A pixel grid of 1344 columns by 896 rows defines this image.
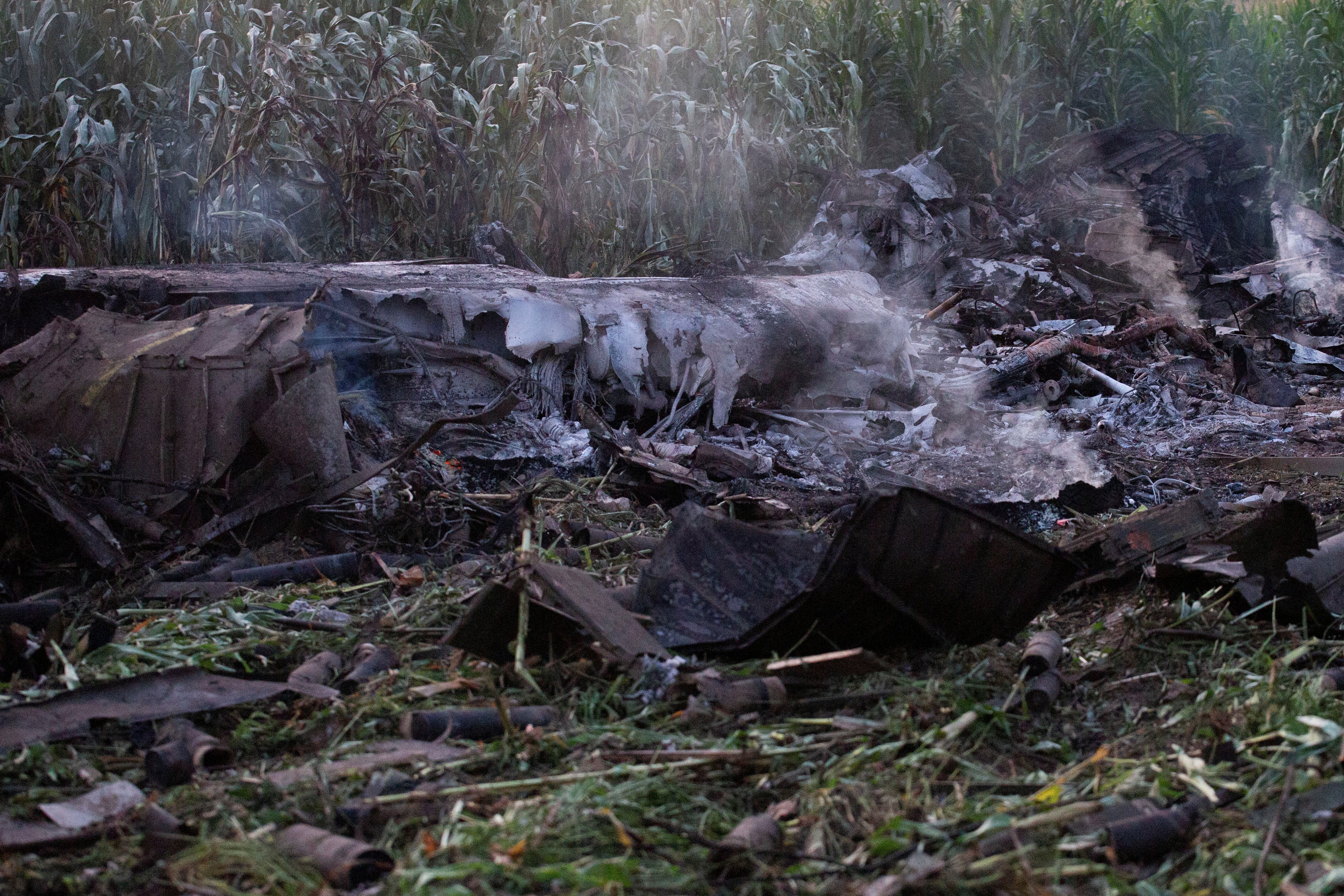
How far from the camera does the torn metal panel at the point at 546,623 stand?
3037 millimetres

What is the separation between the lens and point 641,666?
2971 mm

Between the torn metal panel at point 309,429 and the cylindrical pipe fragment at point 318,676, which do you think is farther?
the torn metal panel at point 309,429

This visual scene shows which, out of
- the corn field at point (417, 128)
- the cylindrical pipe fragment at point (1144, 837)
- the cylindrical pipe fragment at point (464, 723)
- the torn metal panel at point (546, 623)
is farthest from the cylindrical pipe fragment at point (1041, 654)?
the corn field at point (417, 128)

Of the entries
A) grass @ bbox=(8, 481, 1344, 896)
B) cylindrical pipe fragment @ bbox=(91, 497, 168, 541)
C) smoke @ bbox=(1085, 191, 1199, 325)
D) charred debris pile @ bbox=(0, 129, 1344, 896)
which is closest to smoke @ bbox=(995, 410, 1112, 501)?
charred debris pile @ bbox=(0, 129, 1344, 896)

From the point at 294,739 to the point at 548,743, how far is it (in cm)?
72

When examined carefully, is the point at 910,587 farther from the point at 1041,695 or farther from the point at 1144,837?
the point at 1144,837

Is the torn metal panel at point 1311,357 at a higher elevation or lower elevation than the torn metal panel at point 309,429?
lower

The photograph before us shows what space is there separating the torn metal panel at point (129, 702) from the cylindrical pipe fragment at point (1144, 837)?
218cm

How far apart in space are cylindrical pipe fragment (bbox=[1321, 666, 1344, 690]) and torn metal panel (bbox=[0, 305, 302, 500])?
13.8 ft

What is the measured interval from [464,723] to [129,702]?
93 cm

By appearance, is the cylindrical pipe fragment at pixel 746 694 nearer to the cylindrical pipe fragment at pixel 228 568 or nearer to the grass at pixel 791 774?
the grass at pixel 791 774

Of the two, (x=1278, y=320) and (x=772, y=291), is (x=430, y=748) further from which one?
(x=1278, y=320)

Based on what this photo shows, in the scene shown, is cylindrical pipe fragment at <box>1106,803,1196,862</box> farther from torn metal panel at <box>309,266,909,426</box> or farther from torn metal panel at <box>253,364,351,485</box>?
torn metal panel at <box>309,266,909,426</box>

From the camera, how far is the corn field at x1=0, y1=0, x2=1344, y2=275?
7980 mm
